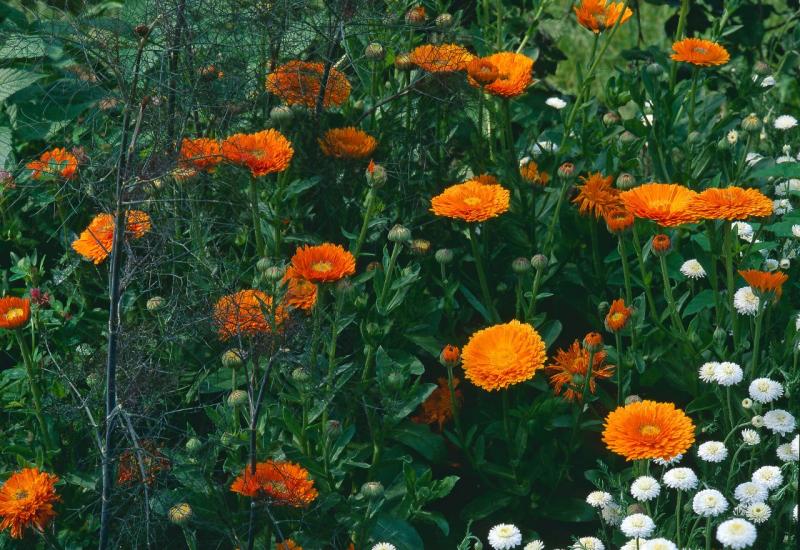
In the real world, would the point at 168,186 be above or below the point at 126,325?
above

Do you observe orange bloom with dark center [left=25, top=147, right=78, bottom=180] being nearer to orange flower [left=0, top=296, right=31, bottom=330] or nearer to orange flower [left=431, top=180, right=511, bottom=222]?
orange flower [left=0, top=296, right=31, bottom=330]

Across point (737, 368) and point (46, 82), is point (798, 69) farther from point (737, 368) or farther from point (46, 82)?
point (46, 82)

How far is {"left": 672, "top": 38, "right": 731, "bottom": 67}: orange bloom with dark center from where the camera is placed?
273 centimetres

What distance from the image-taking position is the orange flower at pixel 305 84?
2.55m

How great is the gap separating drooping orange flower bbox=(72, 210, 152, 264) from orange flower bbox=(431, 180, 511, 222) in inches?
23.1

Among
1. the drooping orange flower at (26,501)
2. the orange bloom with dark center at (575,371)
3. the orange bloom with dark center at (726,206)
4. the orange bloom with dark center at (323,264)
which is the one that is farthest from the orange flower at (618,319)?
the drooping orange flower at (26,501)

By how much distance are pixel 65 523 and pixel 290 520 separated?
535mm

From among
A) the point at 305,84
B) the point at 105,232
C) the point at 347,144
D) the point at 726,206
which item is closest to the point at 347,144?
the point at 347,144

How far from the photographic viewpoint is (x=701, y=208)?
2152 millimetres

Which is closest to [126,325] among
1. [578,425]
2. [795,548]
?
[578,425]

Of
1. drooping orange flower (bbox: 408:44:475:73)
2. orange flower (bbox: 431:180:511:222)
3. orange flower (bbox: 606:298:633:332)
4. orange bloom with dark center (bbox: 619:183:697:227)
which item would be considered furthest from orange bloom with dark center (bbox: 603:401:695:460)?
drooping orange flower (bbox: 408:44:475:73)

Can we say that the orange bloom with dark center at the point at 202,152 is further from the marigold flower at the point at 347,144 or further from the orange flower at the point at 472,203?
the orange flower at the point at 472,203

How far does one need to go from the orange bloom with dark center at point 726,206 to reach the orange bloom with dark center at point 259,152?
79 cm

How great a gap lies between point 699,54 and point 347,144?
87 centimetres
